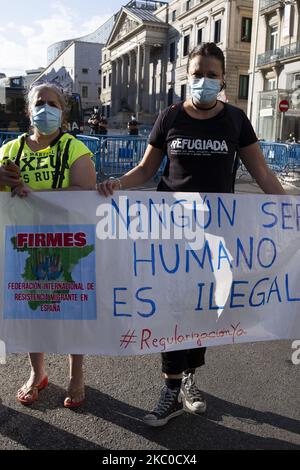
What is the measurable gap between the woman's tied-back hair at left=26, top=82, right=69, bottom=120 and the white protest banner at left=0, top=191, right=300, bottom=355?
1.93 ft

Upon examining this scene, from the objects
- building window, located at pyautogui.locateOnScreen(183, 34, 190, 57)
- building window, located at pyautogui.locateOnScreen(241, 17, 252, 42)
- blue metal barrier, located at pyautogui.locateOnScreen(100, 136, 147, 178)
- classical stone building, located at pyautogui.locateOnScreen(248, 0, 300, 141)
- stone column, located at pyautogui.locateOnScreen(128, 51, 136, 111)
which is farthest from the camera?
stone column, located at pyautogui.locateOnScreen(128, 51, 136, 111)

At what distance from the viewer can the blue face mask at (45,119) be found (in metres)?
2.72

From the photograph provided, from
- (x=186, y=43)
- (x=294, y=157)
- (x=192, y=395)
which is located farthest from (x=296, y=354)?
(x=186, y=43)

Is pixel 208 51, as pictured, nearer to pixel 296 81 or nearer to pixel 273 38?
pixel 296 81

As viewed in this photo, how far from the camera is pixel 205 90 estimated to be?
8.54ft

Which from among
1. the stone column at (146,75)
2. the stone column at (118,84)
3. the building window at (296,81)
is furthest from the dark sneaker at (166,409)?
the stone column at (118,84)

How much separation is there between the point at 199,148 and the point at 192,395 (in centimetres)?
151

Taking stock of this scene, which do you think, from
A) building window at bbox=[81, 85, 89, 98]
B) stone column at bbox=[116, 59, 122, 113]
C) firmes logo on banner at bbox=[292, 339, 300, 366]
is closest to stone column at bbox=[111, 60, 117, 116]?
stone column at bbox=[116, 59, 122, 113]

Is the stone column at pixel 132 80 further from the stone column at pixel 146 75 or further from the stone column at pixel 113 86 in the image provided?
the stone column at pixel 113 86

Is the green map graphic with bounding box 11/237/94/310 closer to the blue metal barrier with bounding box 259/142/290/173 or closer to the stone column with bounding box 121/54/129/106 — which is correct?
the blue metal barrier with bounding box 259/142/290/173

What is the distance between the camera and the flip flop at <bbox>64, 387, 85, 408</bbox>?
288cm

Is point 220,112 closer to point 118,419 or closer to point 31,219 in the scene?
point 31,219

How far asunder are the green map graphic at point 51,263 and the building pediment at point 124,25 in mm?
66827
